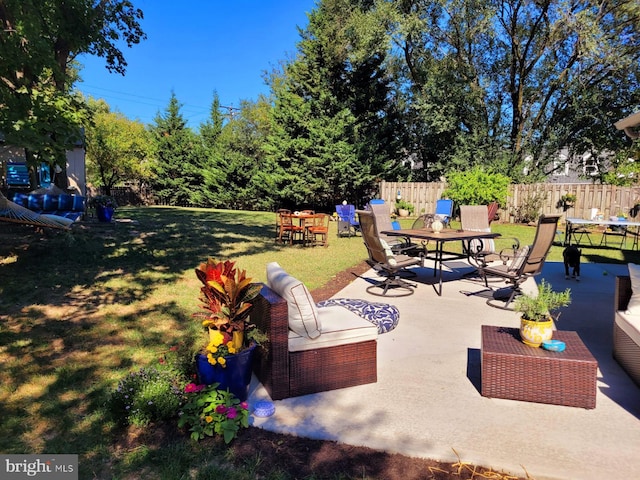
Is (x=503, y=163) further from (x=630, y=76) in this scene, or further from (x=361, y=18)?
(x=361, y=18)

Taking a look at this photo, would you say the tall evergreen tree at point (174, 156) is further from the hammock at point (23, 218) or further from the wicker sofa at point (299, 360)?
the wicker sofa at point (299, 360)

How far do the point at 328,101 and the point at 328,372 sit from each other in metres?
17.2

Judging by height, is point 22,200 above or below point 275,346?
above

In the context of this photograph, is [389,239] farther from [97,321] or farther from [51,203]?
[51,203]

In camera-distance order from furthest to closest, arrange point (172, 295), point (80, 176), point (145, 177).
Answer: point (145, 177), point (80, 176), point (172, 295)

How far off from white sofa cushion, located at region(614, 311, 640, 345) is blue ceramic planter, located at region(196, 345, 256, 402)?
279cm

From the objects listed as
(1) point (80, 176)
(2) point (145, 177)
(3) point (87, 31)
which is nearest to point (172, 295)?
(3) point (87, 31)

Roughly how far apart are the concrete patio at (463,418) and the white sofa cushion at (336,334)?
38cm

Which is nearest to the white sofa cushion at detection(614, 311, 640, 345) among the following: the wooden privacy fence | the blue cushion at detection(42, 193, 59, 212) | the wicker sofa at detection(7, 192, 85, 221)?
the wicker sofa at detection(7, 192, 85, 221)

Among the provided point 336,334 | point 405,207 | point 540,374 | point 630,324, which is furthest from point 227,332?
point 405,207

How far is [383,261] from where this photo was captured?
5.66 meters

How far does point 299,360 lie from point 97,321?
2638 mm

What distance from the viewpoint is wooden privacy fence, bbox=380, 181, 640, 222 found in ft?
44.7

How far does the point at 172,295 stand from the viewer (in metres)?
5.26
